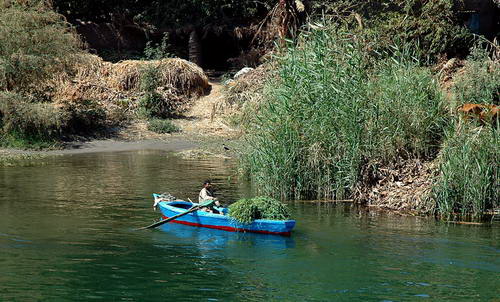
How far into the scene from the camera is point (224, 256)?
16.3 metres

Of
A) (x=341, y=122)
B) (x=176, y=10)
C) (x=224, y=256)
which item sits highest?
(x=176, y=10)

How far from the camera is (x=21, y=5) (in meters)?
34.6

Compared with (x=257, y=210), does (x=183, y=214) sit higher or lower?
lower

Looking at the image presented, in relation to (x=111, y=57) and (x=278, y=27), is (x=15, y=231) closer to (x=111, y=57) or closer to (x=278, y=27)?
(x=278, y=27)

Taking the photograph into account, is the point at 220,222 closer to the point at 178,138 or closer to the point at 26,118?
the point at 26,118

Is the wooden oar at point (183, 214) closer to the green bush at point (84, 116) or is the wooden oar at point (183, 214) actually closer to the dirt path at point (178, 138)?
the dirt path at point (178, 138)

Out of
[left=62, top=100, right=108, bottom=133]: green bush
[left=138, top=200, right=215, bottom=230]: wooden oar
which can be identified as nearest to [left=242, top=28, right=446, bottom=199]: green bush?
[left=138, top=200, right=215, bottom=230]: wooden oar

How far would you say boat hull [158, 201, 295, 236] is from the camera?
18078mm

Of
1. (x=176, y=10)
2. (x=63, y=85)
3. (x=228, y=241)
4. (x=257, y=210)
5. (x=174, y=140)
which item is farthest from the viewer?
(x=176, y=10)

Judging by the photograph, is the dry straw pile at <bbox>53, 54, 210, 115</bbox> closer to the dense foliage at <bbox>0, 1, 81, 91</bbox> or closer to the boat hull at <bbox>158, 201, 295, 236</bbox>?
the dense foliage at <bbox>0, 1, 81, 91</bbox>

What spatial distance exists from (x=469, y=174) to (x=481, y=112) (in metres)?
2.34

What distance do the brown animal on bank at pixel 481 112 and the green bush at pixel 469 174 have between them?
609 mm

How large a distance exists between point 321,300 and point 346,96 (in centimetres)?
972

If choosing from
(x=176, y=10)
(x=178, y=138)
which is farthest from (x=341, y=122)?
(x=176, y=10)
